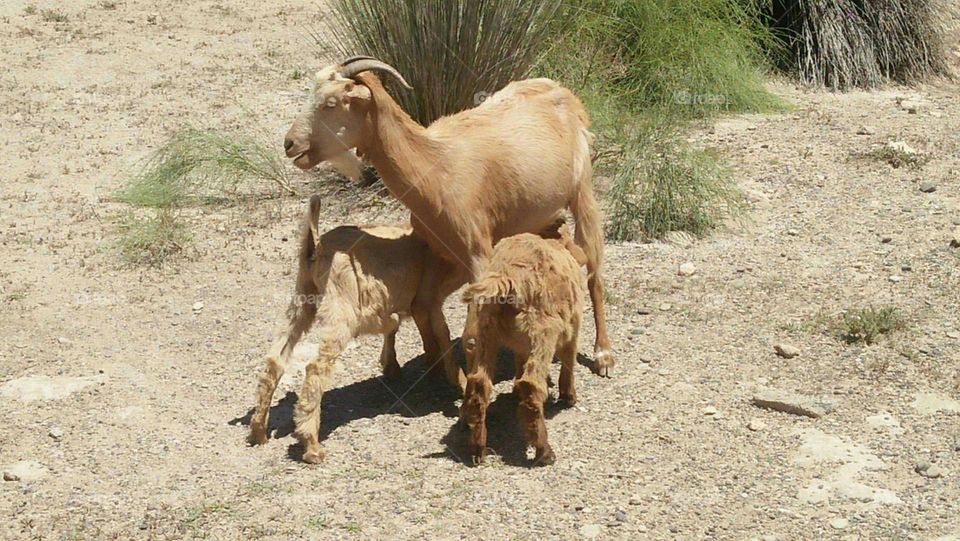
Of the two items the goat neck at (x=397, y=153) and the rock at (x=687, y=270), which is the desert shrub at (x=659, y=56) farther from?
the goat neck at (x=397, y=153)

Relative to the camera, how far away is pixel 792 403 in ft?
20.7

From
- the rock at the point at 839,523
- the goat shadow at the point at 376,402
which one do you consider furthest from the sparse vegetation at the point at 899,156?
the rock at the point at 839,523

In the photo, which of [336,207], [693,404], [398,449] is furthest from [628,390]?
[336,207]

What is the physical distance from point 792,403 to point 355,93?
2.76 m

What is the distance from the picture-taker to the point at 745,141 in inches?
414

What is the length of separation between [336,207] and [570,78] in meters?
2.58

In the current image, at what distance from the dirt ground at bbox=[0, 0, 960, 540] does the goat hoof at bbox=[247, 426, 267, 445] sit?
5 cm

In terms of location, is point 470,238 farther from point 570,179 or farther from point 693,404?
point 693,404

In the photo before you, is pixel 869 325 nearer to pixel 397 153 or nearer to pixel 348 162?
pixel 397 153

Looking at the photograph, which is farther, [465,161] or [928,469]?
[465,161]

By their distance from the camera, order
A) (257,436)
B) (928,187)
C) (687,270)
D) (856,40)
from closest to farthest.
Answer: (257,436), (687,270), (928,187), (856,40)

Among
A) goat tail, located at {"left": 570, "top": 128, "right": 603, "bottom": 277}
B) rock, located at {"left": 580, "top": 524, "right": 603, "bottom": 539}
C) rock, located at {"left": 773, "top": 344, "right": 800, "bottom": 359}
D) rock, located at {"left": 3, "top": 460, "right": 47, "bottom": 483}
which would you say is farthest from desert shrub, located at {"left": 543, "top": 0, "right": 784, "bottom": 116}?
rock, located at {"left": 3, "top": 460, "right": 47, "bottom": 483}

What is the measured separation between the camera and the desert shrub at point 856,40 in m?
12.1

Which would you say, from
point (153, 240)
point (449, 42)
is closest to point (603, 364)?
point (449, 42)
